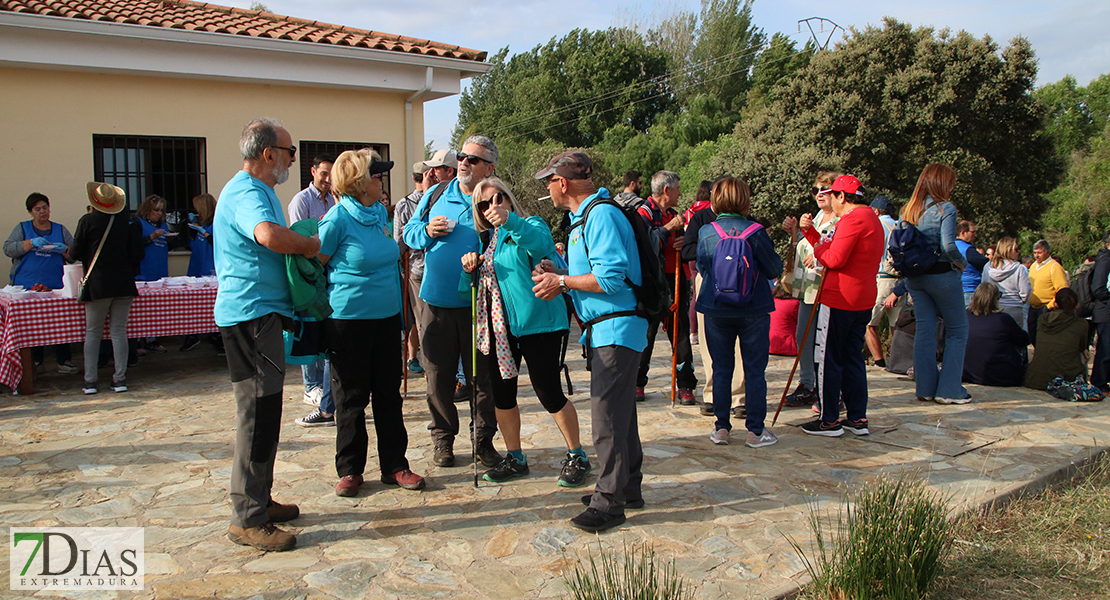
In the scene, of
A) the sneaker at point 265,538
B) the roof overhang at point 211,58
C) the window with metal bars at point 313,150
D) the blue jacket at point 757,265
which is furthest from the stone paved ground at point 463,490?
the window with metal bars at point 313,150

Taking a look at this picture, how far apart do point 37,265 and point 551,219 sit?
31253 millimetres

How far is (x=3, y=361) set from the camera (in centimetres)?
697

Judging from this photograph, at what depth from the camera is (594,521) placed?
13.0 ft

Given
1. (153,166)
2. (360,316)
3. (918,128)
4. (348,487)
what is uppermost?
(918,128)

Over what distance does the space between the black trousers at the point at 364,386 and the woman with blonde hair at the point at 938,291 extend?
14.9 ft

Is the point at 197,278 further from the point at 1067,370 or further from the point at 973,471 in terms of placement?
the point at 1067,370

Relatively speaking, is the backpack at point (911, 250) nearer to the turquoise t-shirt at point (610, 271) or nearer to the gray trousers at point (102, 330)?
the turquoise t-shirt at point (610, 271)

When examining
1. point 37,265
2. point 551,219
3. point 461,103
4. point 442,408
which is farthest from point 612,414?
point 461,103

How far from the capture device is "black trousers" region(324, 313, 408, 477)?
14.3 ft

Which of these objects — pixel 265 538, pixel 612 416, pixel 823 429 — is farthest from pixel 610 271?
pixel 823 429

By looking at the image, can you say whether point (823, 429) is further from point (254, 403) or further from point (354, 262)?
point (254, 403)

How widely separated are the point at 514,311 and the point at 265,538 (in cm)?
174

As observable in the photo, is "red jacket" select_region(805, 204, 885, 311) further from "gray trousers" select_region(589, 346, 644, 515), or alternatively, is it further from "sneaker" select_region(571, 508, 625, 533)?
"sneaker" select_region(571, 508, 625, 533)

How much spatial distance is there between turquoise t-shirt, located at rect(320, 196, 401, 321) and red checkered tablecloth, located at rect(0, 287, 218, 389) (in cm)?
444
